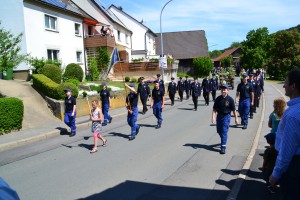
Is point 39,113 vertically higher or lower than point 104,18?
lower

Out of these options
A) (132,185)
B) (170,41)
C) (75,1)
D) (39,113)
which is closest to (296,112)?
(132,185)

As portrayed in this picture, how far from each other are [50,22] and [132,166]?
65.6 ft

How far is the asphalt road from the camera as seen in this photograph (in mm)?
5809

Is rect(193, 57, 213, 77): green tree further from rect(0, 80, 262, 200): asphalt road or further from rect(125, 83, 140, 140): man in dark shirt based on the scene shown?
rect(125, 83, 140, 140): man in dark shirt

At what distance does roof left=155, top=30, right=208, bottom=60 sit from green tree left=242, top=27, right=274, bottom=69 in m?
7.77

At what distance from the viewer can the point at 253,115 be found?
14461 mm

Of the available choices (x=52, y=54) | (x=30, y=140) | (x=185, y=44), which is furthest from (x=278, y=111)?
(x=185, y=44)

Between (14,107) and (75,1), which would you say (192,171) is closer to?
(14,107)

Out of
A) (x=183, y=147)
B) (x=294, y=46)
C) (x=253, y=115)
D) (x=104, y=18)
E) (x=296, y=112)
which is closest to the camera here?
(x=296, y=112)

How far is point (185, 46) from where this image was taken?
6262cm

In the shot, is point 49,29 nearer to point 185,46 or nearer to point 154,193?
point 154,193

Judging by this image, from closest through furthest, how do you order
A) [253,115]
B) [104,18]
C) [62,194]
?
[62,194], [253,115], [104,18]

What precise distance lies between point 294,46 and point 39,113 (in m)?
41.6

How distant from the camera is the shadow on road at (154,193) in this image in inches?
214
